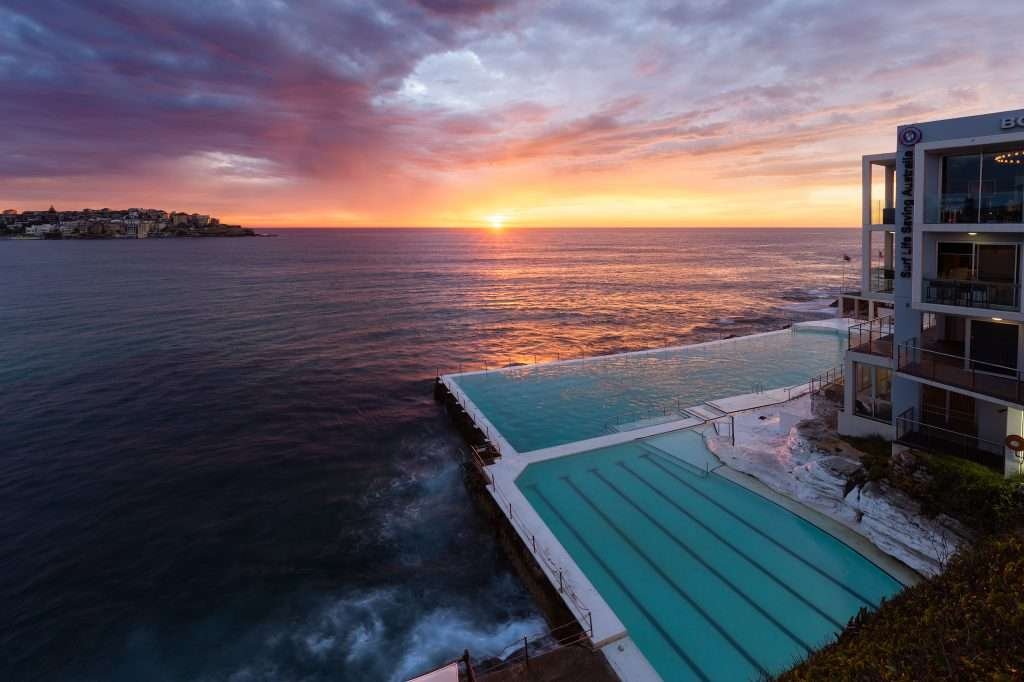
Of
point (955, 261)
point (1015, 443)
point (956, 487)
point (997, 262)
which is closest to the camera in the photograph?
point (956, 487)

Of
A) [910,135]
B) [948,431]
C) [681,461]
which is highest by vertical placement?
[910,135]

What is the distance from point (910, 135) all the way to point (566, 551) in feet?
52.3

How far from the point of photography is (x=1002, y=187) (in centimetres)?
1509

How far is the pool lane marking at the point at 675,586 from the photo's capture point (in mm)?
11688

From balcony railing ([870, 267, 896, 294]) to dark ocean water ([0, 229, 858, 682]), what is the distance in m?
15.4

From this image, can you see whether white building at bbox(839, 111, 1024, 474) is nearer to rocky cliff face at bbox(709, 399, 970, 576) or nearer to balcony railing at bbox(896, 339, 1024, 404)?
balcony railing at bbox(896, 339, 1024, 404)

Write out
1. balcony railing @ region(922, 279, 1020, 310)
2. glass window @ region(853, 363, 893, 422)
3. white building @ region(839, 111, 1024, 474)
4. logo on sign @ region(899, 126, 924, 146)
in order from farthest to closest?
glass window @ region(853, 363, 893, 422) → logo on sign @ region(899, 126, 924, 146) → white building @ region(839, 111, 1024, 474) → balcony railing @ region(922, 279, 1020, 310)

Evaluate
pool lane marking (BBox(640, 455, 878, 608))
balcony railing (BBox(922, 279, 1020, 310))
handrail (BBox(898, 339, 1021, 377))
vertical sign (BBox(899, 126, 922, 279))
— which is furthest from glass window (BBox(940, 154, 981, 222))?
pool lane marking (BBox(640, 455, 878, 608))

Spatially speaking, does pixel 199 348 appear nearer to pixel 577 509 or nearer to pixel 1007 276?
pixel 577 509

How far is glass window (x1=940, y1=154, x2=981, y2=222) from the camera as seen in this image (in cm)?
1547

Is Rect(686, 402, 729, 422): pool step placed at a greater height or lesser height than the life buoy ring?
lesser

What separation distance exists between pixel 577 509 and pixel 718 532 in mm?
4209

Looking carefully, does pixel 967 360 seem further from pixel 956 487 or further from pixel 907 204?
pixel 907 204

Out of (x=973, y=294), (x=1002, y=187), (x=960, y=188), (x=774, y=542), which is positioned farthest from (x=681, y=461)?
(x=1002, y=187)
